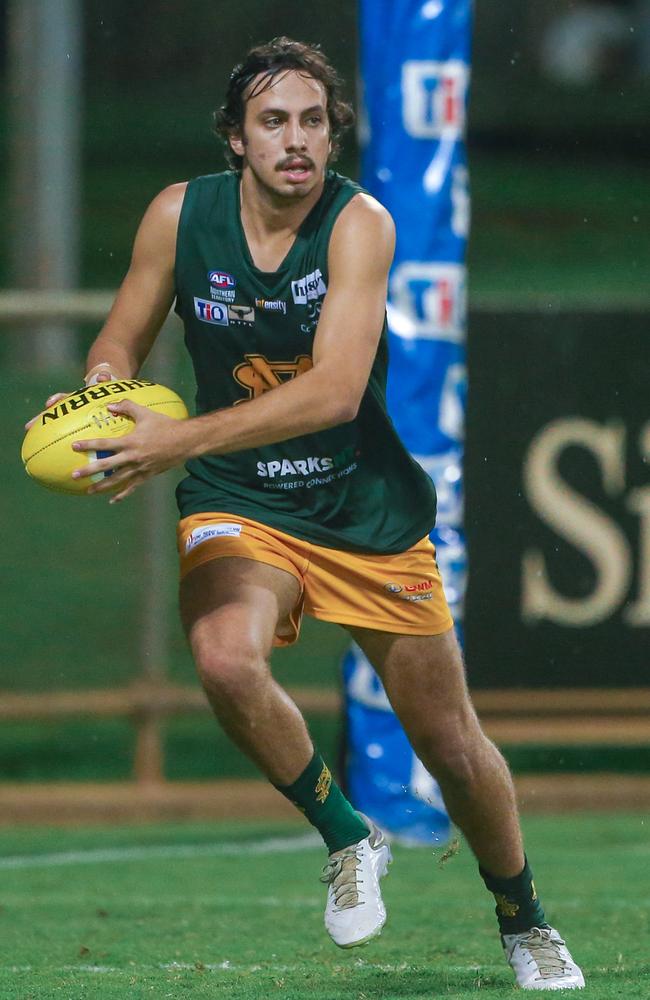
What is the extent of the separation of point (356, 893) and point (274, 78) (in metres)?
2.30

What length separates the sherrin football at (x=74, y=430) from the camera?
17.2 ft

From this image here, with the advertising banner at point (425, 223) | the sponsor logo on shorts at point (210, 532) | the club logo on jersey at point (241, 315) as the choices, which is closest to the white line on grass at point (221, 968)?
the sponsor logo on shorts at point (210, 532)

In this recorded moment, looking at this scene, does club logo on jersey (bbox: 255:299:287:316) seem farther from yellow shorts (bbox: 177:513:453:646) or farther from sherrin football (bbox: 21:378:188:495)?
yellow shorts (bbox: 177:513:453:646)

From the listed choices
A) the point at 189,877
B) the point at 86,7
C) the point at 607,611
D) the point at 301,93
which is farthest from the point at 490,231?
the point at 301,93

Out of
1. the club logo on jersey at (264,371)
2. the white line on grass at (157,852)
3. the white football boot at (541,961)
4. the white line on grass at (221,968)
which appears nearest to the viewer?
the white football boot at (541,961)

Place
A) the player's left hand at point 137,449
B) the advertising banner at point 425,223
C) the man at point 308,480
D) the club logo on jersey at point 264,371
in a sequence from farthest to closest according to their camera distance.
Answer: the advertising banner at point 425,223, the club logo on jersey at point 264,371, the man at point 308,480, the player's left hand at point 137,449

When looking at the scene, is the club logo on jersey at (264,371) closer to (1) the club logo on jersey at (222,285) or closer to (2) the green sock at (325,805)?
(1) the club logo on jersey at (222,285)

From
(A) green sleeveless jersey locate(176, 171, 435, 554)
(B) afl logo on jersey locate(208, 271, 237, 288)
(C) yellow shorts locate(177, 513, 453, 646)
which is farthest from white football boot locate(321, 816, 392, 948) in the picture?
(B) afl logo on jersey locate(208, 271, 237, 288)

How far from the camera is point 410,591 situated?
5734mm

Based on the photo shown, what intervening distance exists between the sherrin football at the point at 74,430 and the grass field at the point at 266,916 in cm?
143

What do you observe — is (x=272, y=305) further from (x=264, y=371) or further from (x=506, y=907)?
(x=506, y=907)

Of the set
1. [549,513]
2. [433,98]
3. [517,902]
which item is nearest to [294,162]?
[517,902]

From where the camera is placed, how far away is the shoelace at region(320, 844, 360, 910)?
221 inches

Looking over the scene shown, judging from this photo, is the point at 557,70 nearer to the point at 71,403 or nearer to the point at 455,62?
the point at 455,62
